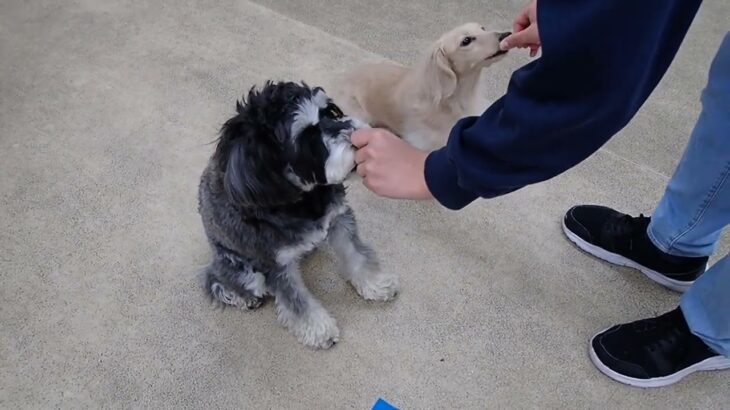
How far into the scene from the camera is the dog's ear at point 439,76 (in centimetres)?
148

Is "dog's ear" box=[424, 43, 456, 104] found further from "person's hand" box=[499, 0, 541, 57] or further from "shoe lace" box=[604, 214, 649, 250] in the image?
"shoe lace" box=[604, 214, 649, 250]

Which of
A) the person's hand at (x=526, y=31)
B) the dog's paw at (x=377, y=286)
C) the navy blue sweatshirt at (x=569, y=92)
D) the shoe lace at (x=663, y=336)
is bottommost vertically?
the dog's paw at (x=377, y=286)

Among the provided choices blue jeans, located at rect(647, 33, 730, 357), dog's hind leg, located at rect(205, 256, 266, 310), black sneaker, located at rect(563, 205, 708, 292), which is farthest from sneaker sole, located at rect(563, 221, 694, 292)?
dog's hind leg, located at rect(205, 256, 266, 310)

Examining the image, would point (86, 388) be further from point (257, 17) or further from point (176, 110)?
point (257, 17)

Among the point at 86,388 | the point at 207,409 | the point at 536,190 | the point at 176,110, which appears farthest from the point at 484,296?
the point at 176,110

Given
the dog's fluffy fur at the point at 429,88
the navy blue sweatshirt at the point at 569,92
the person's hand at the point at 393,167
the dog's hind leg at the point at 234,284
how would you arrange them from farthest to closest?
the dog's fluffy fur at the point at 429,88, the dog's hind leg at the point at 234,284, the person's hand at the point at 393,167, the navy blue sweatshirt at the point at 569,92

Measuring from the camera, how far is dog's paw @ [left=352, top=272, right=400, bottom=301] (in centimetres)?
137

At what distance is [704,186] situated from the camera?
1.18 metres

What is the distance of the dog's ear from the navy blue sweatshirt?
0.68 m

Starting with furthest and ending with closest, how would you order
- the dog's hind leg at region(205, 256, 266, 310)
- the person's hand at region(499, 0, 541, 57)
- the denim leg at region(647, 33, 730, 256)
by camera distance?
the dog's hind leg at region(205, 256, 266, 310)
the person's hand at region(499, 0, 541, 57)
the denim leg at region(647, 33, 730, 256)

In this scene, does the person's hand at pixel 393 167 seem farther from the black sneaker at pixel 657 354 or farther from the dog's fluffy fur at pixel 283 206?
the black sneaker at pixel 657 354

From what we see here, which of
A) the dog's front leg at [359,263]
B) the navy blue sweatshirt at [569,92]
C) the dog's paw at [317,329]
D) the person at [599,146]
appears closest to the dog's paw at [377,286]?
the dog's front leg at [359,263]

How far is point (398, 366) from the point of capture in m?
1.31

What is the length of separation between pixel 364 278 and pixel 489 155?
26.3 inches
